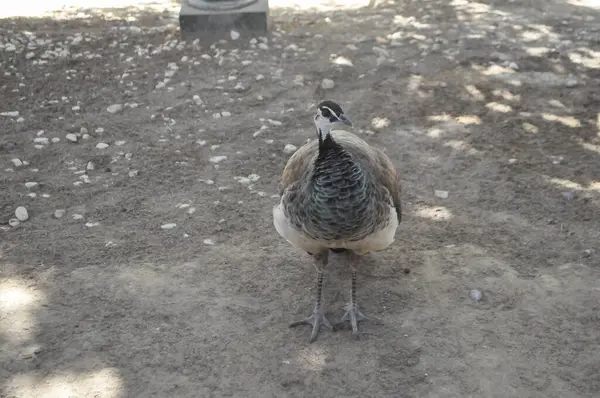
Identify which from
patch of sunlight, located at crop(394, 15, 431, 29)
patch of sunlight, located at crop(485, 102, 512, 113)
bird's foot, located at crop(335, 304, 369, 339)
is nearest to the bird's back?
bird's foot, located at crop(335, 304, 369, 339)

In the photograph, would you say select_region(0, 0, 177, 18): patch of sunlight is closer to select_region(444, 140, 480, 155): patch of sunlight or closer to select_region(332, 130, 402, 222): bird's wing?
select_region(444, 140, 480, 155): patch of sunlight

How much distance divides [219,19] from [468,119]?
3.48 metres

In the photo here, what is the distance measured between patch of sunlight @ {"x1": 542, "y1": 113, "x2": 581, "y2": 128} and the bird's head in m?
3.30

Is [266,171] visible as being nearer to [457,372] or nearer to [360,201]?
[360,201]

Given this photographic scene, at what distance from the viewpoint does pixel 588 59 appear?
733 cm

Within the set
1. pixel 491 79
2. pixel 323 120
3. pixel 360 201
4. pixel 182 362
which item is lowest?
pixel 182 362

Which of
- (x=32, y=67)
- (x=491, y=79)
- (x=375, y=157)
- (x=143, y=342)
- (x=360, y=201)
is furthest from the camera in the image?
(x=32, y=67)

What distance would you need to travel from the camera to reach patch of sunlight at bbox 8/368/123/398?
362 cm

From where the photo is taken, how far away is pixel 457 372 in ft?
12.1

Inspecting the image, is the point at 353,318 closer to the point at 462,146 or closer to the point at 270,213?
the point at 270,213

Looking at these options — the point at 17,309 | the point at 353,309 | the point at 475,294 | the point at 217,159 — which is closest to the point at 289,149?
the point at 217,159

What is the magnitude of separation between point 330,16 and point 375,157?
5254 mm

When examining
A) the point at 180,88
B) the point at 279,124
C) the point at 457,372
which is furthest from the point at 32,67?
the point at 457,372

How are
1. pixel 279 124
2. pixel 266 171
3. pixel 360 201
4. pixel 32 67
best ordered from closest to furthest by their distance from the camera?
pixel 360 201 < pixel 266 171 < pixel 279 124 < pixel 32 67
